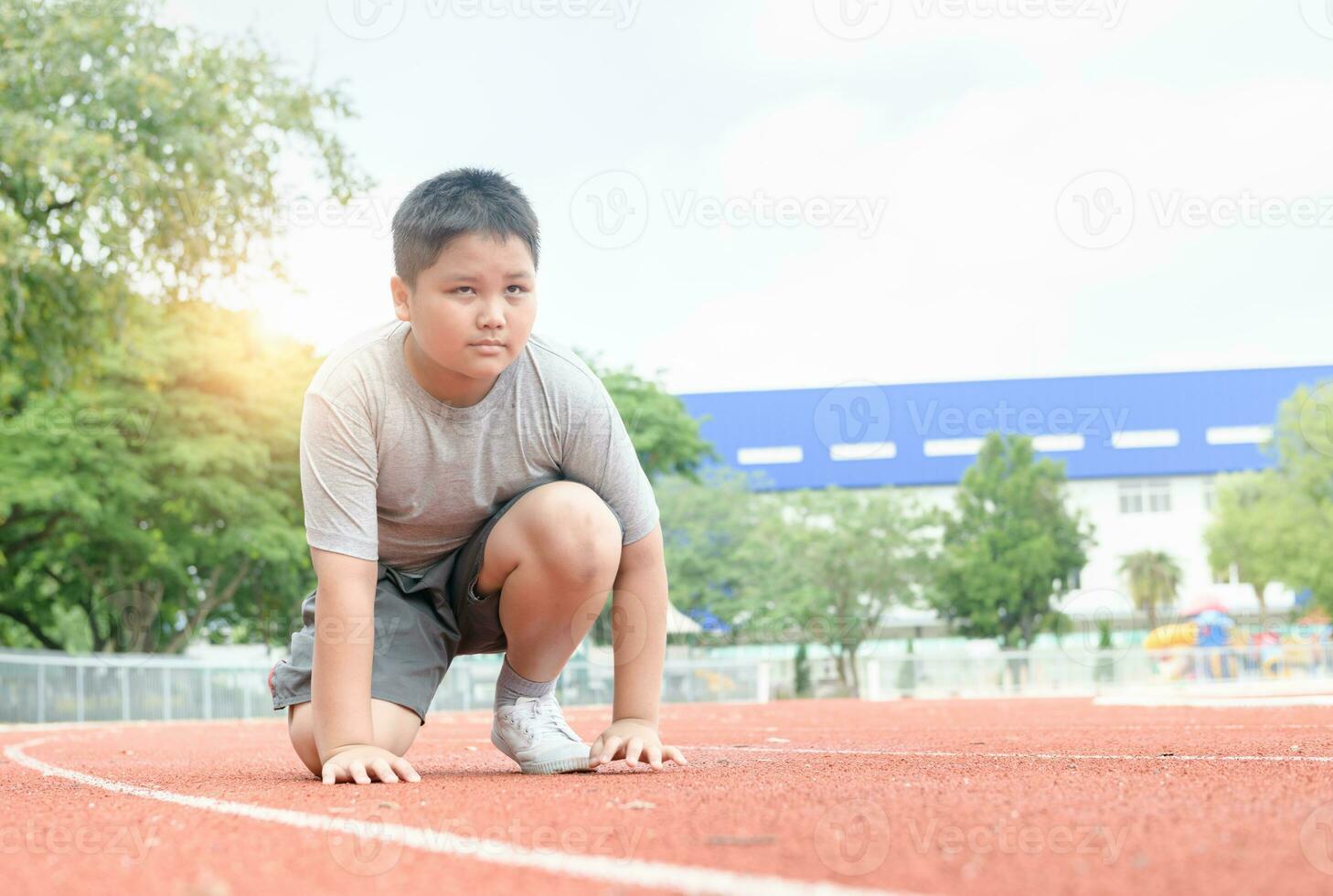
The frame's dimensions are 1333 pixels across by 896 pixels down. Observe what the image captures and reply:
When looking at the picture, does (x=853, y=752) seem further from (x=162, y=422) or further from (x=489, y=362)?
(x=162, y=422)

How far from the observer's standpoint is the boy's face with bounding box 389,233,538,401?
141 inches

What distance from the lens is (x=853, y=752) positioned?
477cm

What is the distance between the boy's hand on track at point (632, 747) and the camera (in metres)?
3.80

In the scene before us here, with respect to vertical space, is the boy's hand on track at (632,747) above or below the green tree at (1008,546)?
below

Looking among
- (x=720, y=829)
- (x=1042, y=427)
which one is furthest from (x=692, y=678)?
(x=1042, y=427)

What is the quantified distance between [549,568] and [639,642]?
342 millimetres

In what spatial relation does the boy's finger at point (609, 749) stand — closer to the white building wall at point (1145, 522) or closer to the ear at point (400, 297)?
the ear at point (400, 297)

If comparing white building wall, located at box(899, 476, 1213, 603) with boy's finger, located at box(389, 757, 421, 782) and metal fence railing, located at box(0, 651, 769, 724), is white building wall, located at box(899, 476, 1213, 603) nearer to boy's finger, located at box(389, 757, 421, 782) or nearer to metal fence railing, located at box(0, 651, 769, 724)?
metal fence railing, located at box(0, 651, 769, 724)

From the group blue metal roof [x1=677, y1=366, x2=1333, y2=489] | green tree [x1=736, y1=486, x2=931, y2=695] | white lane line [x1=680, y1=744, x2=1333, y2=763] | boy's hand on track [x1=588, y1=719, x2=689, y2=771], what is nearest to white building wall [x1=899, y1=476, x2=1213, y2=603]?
blue metal roof [x1=677, y1=366, x2=1333, y2=489]

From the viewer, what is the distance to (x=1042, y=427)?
5316cm

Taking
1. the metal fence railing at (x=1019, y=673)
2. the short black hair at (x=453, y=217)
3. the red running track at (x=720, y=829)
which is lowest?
the metal fence railing at (x=1019, y=673)

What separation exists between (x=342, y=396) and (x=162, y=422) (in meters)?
20.6

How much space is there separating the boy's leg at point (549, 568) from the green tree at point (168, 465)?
1632 cm

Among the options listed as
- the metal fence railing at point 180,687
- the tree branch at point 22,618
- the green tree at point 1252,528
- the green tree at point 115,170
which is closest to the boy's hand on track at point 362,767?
the green tree at point 115,170
